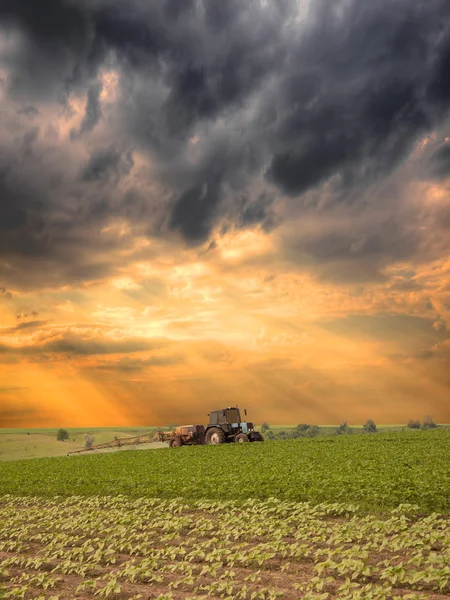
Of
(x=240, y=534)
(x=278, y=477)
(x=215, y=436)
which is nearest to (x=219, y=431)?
(x=215, y=436)

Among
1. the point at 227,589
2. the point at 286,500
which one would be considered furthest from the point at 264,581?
the point at 286,500

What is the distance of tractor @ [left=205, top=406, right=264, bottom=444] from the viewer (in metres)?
44.4

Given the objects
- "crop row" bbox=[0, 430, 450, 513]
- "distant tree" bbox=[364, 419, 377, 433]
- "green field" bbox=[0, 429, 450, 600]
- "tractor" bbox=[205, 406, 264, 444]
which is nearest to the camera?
"green field" bbox=[0, 429, 450, 600]

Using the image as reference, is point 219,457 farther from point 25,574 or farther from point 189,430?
point 25,574

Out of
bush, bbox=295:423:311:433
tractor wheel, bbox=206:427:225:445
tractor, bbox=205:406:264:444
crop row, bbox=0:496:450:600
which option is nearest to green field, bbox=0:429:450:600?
crop row, bbox=0:496:450:600

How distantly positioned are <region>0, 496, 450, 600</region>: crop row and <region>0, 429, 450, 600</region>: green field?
0.13 feet

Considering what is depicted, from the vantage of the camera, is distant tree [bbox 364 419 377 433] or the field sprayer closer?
the field sprayer

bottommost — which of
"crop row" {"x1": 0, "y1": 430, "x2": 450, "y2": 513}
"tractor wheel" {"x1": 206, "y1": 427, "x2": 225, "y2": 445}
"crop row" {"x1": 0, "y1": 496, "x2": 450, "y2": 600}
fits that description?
"crop row" {"x1": 0, "y1": 496, "x2": 450, "y2": 600}

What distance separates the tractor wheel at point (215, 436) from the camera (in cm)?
4481

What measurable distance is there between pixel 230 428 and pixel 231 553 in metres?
33.5

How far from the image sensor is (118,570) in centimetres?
1166

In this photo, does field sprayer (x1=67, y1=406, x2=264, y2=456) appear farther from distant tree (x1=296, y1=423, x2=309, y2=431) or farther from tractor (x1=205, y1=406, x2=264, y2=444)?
distant tree (x1=296, y1=423, x2=309, y2=431)

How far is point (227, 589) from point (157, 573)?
2047mm

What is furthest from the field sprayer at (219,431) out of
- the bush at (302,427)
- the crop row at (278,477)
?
the bush at (302,427)
